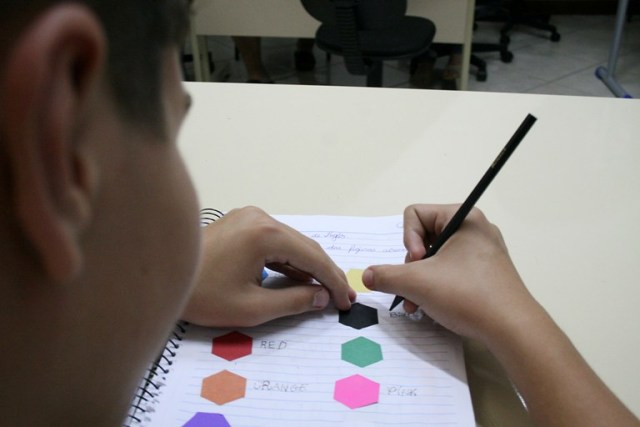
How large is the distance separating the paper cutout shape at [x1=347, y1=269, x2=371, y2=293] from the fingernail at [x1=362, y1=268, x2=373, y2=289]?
0.01 m

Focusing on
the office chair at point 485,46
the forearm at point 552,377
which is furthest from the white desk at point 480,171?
the office chair at point 485,46

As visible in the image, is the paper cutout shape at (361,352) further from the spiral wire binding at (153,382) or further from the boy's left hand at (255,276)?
the spiral wire binding at (153,382)

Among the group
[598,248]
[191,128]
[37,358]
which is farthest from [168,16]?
[191,128]

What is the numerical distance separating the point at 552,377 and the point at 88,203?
0.41m

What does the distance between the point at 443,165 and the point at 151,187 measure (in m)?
0.62

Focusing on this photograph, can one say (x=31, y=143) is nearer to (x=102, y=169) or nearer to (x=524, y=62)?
(x=102, y=169)

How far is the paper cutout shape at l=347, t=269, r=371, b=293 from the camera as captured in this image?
2.16ft

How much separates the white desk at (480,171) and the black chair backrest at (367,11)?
815mm

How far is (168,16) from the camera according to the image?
31cm

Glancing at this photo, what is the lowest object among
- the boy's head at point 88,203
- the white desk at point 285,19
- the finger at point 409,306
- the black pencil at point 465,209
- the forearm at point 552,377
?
the white desk at point 285,19

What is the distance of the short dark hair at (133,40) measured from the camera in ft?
0.77

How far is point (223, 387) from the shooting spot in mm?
540

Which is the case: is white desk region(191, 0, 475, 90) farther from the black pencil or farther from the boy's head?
the boy's head

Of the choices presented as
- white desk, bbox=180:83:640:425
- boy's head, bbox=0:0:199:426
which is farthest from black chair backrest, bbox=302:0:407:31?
boy's head, bbox=0:0:199:426
